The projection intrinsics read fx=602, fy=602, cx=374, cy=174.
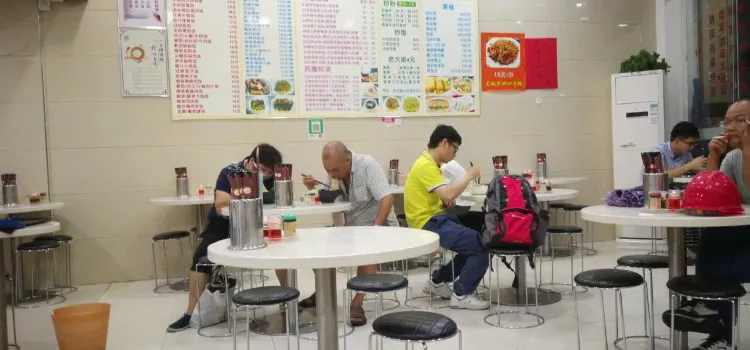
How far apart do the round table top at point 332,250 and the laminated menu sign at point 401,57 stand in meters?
3.84

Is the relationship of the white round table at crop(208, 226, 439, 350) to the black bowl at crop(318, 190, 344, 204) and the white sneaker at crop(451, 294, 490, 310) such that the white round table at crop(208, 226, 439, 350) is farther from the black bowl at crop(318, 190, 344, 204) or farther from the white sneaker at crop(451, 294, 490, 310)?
the white sneaker at crop(451, 294, 490, 310)

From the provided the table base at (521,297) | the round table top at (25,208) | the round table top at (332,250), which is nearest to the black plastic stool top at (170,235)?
the round table top at (25,208)

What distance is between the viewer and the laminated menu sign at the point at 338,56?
622 cm

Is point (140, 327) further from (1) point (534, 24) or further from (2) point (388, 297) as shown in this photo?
(1) point (534, 24)

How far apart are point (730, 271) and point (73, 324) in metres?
3.53

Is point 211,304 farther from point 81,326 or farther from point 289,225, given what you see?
point 289,225

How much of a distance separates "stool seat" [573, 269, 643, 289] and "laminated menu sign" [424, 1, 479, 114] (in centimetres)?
374

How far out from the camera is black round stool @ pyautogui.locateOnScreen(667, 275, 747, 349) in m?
2.61

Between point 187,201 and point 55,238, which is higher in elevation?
point 187,201

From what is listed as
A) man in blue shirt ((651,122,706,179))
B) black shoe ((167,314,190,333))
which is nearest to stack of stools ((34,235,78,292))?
black shoe ((167,314,190,333))

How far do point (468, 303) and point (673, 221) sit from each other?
6.38 feet

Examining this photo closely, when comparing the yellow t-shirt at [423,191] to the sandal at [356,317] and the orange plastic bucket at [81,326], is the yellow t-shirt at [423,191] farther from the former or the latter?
the orange plastic bucket at [81,326]

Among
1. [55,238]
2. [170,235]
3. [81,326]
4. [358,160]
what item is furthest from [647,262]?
[55,238]

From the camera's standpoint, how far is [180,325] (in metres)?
4.13
